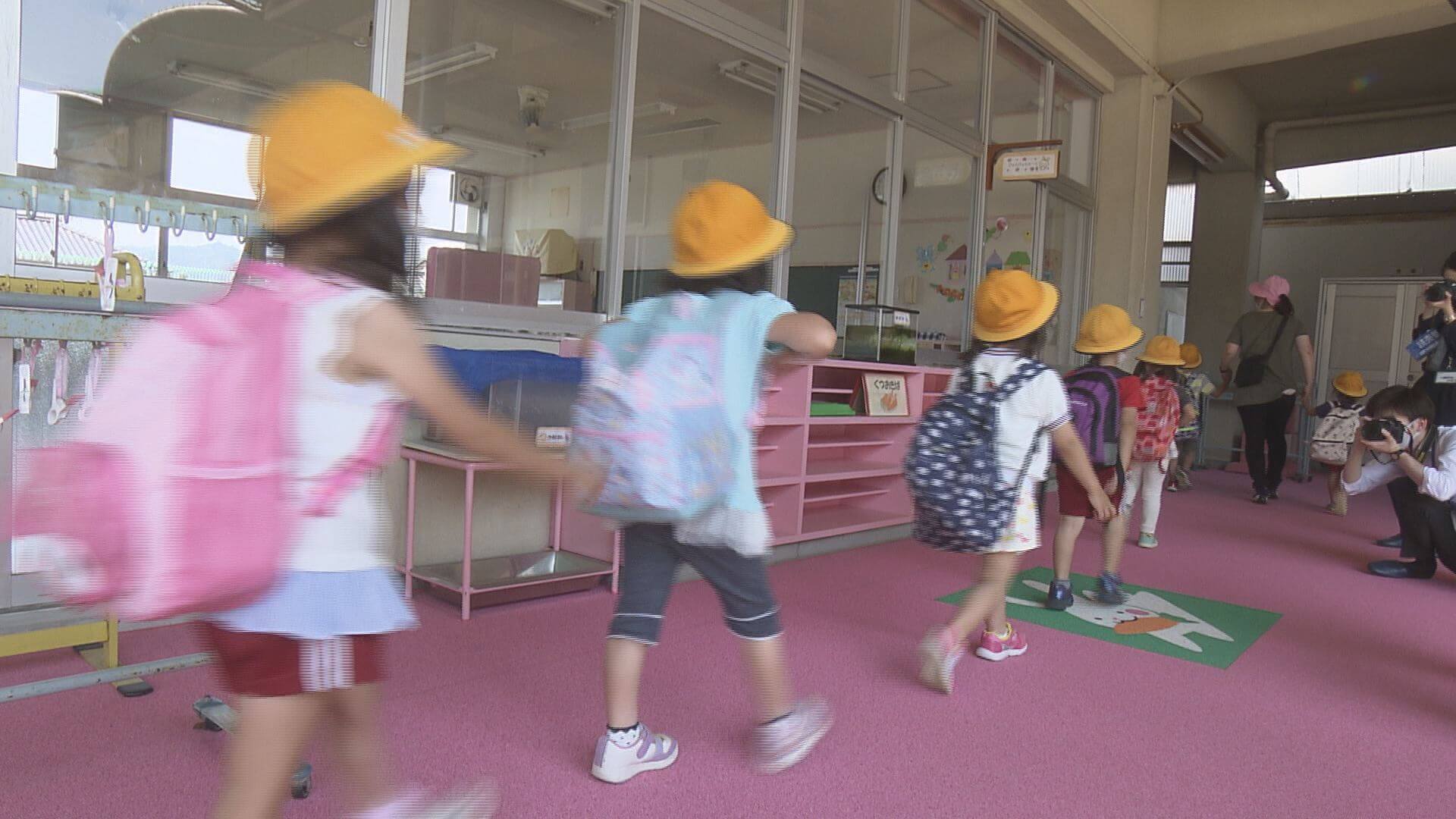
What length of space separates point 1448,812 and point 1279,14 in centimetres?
660

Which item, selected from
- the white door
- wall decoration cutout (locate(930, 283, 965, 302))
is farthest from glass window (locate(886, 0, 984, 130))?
the white door

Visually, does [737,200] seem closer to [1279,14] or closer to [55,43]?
[55,43]

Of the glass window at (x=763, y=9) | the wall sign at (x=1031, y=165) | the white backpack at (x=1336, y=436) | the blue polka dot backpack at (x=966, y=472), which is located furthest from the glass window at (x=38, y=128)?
the white backpack at (x=1336, y=436)

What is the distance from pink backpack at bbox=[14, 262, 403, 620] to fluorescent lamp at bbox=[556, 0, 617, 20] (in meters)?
3.51

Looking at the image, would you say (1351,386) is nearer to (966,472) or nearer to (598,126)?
(598,126)

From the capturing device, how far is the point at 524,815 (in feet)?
5.78

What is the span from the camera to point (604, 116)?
18.3 ft

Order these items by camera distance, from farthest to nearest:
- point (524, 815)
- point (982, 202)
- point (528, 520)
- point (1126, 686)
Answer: point (982, 202) → point (528, 520) → point (1126, 686) → point (524, 815)

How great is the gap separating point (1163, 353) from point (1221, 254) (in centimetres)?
712

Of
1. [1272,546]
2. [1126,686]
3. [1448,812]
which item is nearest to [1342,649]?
[1126,686]

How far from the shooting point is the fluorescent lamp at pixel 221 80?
4405mm

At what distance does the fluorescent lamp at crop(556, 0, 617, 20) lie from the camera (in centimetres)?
409

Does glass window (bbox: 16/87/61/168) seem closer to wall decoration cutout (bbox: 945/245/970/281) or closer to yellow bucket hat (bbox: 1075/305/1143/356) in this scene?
Result: yellow bucket hat (bbox: 1075/305/1143/356)

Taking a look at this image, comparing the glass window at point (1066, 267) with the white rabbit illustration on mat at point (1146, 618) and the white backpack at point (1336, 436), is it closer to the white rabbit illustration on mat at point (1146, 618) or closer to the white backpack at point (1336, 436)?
the white backpack at point (1336, 436)
